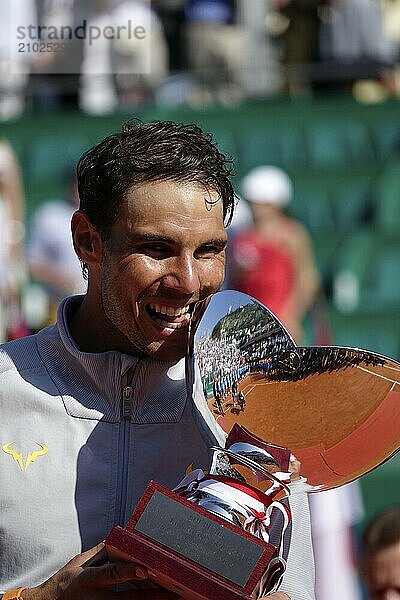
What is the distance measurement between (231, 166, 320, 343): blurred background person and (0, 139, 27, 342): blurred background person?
1.04 m

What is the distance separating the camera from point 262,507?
153 centimetres

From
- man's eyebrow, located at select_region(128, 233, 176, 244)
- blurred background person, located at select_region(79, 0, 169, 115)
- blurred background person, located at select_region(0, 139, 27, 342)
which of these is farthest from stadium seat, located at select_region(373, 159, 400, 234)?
man's eyebrow, located at select_region(128, 233, 176, 244)

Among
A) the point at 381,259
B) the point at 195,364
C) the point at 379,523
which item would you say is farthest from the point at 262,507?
the point at 381,259

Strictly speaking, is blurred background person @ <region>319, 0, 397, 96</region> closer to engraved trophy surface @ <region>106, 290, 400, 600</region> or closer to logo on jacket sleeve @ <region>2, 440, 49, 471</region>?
engraved trophy surface @ <region>106, 290, 400, 600</region>

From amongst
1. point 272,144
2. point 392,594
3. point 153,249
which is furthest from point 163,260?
point 272,144

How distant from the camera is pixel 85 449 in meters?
1.70

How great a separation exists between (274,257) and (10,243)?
1.25 metres

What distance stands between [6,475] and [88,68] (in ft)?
17.4

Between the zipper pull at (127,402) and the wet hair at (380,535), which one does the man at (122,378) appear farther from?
the wet hair at (380,535)

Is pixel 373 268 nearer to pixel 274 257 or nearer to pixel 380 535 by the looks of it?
pixel 274 257

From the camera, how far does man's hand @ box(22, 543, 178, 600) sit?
1451 mm

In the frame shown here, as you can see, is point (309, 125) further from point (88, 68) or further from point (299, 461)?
point (299, 461)

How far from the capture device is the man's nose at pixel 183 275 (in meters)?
1.64

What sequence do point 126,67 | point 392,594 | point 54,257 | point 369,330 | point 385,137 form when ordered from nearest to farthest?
point 392,594, point 54,257, point 369,330, point 126,67, point 385,137
